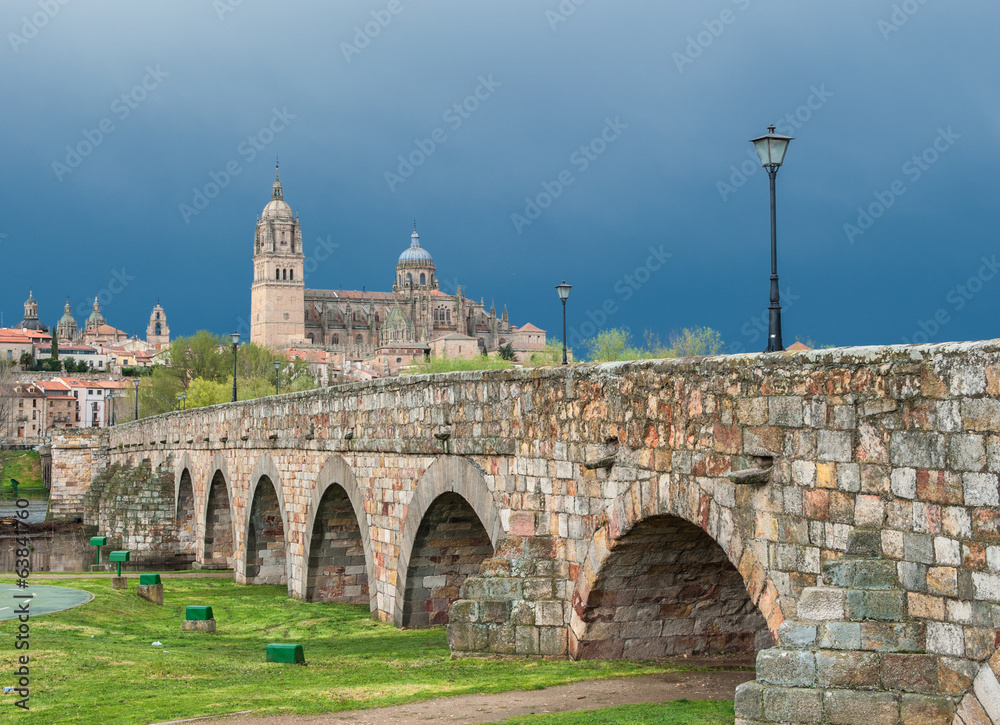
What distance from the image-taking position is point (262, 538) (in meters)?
24.7

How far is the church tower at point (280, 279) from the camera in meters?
165

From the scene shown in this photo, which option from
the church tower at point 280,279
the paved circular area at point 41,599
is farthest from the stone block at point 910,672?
the church tower at point 280,279

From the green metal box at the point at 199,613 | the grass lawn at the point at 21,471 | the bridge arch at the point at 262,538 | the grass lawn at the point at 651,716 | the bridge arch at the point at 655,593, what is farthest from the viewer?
the grass lawn at the point at 21,471

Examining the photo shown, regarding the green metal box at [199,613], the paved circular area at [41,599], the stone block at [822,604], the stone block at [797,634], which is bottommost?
the green metal box at [199,613]

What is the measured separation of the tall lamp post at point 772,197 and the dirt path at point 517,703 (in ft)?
9.64

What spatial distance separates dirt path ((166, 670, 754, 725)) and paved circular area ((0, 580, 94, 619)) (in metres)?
7.68

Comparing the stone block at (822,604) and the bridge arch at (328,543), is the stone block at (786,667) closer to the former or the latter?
the stone block at (822,604)

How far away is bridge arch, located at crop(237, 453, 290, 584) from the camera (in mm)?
23906

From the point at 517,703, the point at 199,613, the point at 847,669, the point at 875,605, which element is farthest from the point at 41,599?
the point at 875,605

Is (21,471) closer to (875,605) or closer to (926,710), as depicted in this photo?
(875,605)

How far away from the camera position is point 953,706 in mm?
6402

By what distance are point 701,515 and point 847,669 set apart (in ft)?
Answer: 7.11

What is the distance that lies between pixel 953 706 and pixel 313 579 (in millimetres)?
14492

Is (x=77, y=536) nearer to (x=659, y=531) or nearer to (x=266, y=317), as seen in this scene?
(x=659, y=531)
